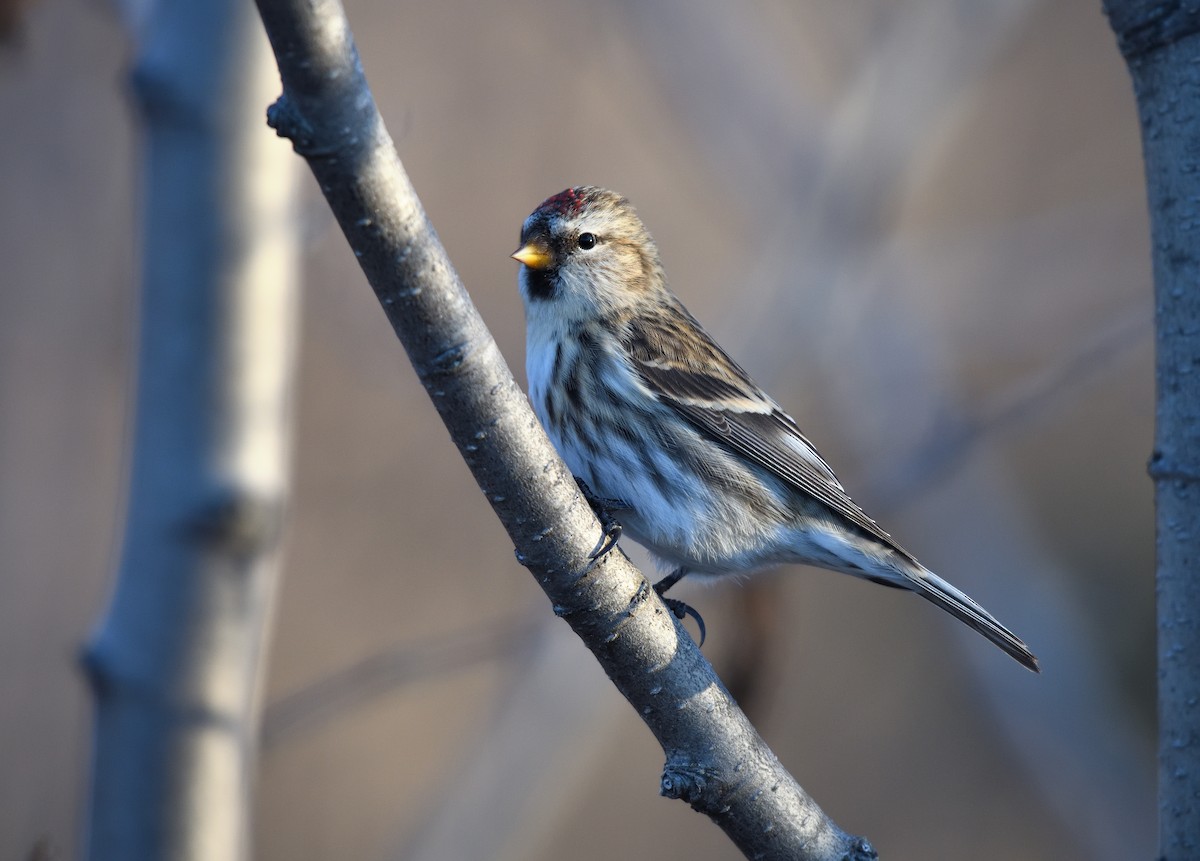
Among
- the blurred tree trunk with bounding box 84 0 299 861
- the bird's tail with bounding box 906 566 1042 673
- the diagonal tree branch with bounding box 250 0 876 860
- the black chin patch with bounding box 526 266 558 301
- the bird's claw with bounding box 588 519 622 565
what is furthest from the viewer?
the black chin patch with bounding box 526 266 558 301

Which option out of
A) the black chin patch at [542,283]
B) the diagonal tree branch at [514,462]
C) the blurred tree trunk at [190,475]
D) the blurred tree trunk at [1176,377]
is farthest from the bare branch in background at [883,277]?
the blurred tree trunk at [190,475]

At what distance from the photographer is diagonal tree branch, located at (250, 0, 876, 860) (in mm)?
1064

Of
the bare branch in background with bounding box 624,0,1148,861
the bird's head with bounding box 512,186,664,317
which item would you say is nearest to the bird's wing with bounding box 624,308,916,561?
the bird's head with bounding box 512,186,664,317

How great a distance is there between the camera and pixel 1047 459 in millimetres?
6914

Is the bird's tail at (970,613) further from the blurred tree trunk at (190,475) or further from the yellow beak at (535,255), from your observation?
the blurred tree trunk at (190,475)

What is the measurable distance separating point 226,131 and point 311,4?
0.92m

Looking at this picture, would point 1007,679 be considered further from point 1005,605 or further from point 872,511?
point 872,511

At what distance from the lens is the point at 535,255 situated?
2637mm

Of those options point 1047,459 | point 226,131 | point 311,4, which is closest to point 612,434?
point 226,131

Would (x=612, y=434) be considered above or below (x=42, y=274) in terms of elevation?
below

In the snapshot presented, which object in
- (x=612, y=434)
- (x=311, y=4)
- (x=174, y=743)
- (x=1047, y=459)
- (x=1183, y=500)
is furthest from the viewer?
(x=1047, y=459)

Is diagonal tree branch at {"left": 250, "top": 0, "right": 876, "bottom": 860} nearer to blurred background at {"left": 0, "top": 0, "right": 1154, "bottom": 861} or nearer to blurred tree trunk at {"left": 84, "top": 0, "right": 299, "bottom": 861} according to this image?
blurred tree trunk at {"left": 84, "top": 0, "right": 299, "bottom": 861}

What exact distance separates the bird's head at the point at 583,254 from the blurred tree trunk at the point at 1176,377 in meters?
1.33

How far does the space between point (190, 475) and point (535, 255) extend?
1.06 metres
